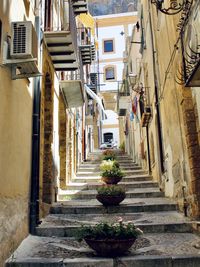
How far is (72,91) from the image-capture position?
37.2 feet

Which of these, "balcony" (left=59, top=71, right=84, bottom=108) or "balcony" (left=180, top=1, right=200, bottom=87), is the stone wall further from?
"balcony" (left=180, top=1, right=200, bottom=87)

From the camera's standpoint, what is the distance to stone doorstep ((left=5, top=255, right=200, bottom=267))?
5.02 m

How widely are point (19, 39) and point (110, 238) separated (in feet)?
11.5

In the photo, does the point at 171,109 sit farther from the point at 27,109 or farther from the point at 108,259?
the point at 108,259

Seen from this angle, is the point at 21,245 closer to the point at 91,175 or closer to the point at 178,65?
the point at 178,65

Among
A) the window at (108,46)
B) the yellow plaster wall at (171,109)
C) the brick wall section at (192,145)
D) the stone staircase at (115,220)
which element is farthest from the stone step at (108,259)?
the window at (108,46)

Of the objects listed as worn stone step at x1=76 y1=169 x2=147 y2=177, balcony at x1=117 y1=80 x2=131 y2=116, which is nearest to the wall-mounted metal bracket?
worn stone step at x1=76 y1=169 x2=147 y2=177

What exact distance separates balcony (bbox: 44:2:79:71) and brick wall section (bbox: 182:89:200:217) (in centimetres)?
326

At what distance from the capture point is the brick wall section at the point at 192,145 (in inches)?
257

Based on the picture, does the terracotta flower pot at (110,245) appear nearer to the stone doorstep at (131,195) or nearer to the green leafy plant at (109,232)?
the green leafy plant at (109,232)

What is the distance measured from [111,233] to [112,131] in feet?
107

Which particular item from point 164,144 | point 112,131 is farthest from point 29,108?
point 112,131

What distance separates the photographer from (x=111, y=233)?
→ 16.8ft

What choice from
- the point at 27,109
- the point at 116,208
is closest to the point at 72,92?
the point at 116,208
